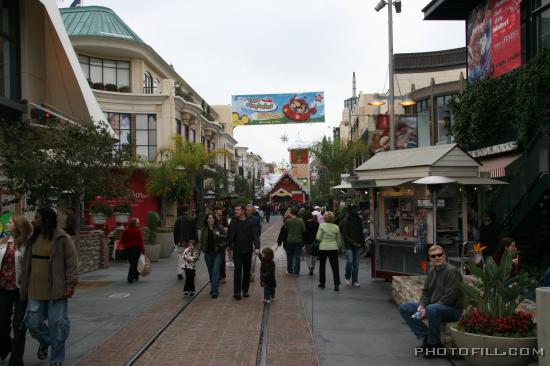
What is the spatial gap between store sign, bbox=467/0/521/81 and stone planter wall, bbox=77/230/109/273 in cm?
1230

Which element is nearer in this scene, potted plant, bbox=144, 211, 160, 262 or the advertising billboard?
potted plant, bbox=144, 211, 160, 262

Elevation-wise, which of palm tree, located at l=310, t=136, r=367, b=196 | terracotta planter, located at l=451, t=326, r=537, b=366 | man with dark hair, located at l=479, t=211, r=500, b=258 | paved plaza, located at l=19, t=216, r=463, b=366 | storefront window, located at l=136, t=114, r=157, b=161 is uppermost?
storefront window, located at l=136, t=114, r=157, b=161

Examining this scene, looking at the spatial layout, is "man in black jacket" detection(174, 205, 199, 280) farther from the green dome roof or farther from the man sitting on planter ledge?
the green dome roof

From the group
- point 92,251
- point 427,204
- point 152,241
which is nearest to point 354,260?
point 427,204

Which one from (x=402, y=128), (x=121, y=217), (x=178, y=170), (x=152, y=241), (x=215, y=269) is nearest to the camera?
(x=215, y=269)

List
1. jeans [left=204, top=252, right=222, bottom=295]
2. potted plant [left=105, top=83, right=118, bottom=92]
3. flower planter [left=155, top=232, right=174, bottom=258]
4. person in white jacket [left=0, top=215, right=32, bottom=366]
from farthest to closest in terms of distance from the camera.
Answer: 1. potted plant [left=105, top=83, right=118, bottom=92]
2. flower planter [left=155, top=232, right=174, bottom=258]
3. jeans [left=204, top=252, right=222, bottom=295]
4. person in white jacket [left=0, top=215, right=32, bottom=366]

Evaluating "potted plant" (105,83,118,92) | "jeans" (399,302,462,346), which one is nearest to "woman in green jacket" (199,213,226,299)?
"jeans" (399,302,462,346)

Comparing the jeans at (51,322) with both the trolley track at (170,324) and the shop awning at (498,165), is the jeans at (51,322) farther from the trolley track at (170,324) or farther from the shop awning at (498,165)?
the shop awning at (498,165)

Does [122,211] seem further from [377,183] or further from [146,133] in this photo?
[146,133]

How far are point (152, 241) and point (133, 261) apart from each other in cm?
594

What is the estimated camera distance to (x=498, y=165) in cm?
1619

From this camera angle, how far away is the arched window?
34469 millimetres

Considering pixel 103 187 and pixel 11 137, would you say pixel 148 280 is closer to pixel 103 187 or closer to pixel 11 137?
pixel 103 187

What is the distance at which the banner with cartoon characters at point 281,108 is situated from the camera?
42938mm
